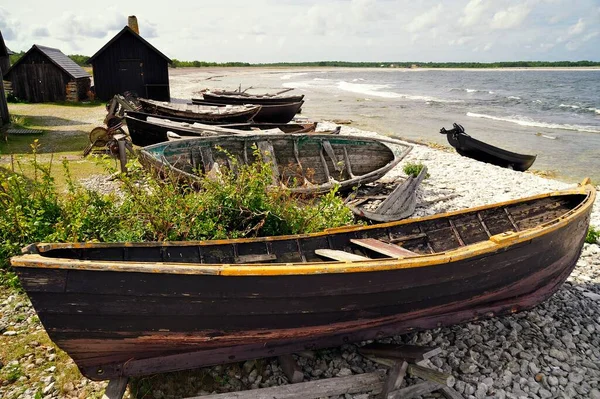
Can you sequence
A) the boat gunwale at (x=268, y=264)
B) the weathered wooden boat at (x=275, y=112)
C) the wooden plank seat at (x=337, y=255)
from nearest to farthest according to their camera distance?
the boat gunwale at (x=268, y=264)
the wooden plank seat at (x=337, y=255)
the weathered wooden boat at (x=275, y=112)

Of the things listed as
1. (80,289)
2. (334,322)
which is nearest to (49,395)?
(80,289)

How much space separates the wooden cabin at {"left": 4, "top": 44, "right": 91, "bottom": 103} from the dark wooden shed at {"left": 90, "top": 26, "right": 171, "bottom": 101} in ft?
6.95

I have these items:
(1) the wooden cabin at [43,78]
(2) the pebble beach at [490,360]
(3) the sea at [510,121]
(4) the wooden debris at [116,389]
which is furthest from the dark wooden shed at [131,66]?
(4) the wooden debris at [116,389]

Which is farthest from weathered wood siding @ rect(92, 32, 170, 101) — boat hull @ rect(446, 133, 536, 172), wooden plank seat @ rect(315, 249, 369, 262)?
wooden plank seat @ rect(315, 249, 369, 262)

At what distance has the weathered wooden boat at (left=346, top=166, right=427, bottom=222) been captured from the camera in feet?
29.1

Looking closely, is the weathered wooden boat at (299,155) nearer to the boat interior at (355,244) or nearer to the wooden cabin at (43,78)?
the boat interior at (355,244)

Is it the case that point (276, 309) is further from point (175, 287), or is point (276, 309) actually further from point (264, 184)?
point (264, 184)

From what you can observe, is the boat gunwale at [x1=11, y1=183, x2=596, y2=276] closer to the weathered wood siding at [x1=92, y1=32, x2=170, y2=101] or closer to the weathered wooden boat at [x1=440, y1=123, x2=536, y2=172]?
the weathered wooden boat at [x1=440, y1=123, x2=536, y2=172]

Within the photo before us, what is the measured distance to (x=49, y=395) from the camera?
4.44 meters

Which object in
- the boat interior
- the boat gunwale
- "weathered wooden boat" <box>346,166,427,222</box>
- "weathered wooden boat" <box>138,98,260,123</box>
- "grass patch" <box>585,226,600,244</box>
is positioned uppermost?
"weathered wooden boat" <box>138,98,260,123</box>

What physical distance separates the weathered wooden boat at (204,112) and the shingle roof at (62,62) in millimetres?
14765

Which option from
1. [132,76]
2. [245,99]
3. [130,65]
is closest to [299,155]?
[245,99]

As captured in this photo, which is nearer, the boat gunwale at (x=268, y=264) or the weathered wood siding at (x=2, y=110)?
the boat gunwale at (x=268, y=264)

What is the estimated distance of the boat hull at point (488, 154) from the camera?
52.5 feet
